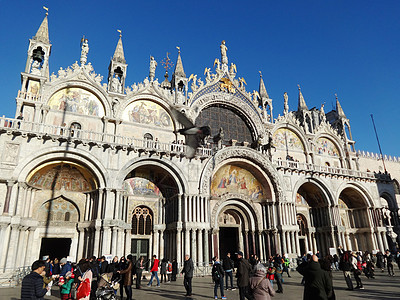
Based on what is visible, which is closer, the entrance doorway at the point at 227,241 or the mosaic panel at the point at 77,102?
the mosaic panel at the point at 77,102

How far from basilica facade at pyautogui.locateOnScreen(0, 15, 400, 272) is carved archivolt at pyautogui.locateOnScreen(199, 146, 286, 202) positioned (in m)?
0.09

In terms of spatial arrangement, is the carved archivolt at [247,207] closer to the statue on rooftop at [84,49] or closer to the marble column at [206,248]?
the marble column at [206,248]

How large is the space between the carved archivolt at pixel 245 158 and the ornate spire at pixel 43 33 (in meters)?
14.7

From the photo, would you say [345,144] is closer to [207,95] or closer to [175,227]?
[207,95]

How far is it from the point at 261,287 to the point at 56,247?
1834 cm

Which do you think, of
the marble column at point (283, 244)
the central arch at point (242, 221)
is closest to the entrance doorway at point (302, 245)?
the marble column at point (283, 244)

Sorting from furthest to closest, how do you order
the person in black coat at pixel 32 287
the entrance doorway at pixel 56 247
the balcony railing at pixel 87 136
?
1. the entrance doorway at pixel 56 247
2. the balcony railing at pixel 87 136
3. the person in black coat at pixel 32 287

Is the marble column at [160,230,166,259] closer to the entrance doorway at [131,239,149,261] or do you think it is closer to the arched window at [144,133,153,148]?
the entrance doorway at [131,239,149,261]

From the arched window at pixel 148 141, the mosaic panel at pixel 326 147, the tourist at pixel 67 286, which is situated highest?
the mosaic panel at pixel 326 147

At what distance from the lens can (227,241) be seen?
79.4 ft

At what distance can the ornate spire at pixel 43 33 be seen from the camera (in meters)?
20.9

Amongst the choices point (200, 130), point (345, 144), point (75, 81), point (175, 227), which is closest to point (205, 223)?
point (175, 227)

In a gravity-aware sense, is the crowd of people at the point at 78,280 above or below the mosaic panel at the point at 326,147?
below

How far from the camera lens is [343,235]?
25.4m
